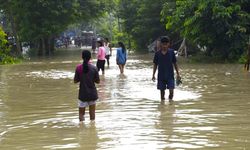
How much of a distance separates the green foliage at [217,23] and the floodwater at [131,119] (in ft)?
36.1

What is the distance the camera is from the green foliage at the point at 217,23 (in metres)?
26.8

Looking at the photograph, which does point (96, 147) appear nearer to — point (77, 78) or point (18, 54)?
point (77, 78)

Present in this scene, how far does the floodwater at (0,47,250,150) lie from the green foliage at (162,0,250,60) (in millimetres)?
11016

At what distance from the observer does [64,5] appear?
45906mm

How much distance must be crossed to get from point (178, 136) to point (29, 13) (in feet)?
124

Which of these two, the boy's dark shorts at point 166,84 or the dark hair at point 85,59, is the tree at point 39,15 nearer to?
the boy's dark shorts at point 166,84

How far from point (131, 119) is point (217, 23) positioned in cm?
1831

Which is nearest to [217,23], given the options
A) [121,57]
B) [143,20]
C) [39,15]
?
[121,57]

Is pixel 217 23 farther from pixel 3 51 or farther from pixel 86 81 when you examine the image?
pixel 86 81

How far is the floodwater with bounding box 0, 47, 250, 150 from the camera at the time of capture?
777 cm

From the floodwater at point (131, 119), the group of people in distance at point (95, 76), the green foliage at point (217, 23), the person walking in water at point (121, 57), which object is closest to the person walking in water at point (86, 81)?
the group of people in distance at point (95, 76)

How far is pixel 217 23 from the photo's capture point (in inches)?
1070

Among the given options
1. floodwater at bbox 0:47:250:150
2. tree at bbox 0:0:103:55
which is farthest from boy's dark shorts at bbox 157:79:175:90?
tree at bbox 0:0:103:55

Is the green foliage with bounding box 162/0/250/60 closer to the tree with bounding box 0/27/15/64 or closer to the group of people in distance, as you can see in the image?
the tree with bounding box 0/27/15/64
